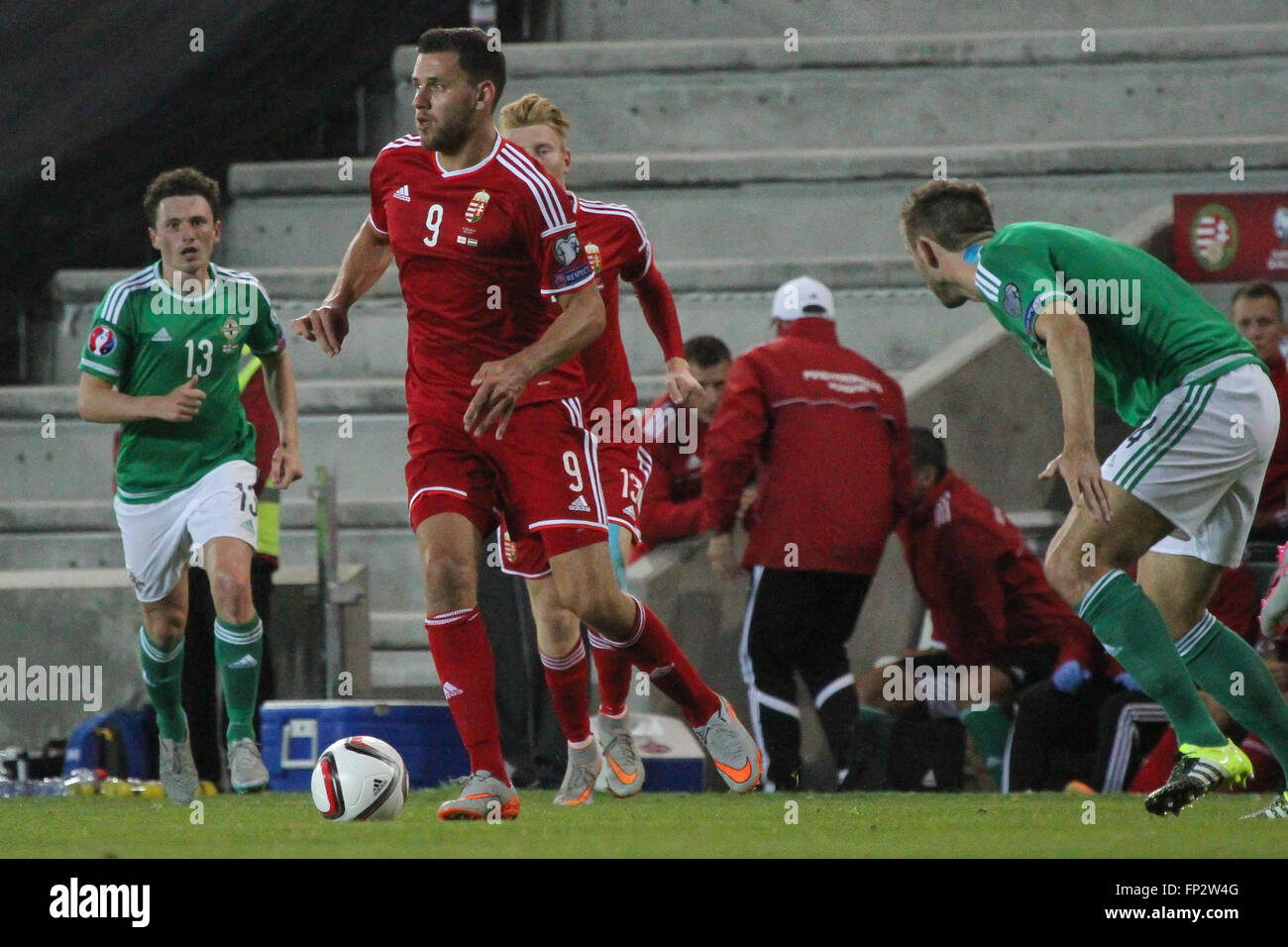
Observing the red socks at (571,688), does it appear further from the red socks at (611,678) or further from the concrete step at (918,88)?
the concrete step at (918,88)

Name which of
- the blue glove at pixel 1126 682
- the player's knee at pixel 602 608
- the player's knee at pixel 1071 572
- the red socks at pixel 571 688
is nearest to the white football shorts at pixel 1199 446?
the player's knee at pixel 1071 572

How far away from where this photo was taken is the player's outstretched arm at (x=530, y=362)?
243 inches

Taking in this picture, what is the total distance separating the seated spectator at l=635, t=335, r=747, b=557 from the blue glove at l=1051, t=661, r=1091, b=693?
1.69m

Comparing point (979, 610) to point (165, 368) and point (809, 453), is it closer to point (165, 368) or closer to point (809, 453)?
point (809, 453)

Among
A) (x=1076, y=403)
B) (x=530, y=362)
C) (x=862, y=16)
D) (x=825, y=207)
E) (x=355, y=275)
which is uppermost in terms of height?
(x=862, y=16)

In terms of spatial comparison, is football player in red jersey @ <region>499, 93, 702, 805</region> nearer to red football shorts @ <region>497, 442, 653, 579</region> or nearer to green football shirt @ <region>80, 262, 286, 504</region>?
red football shorts @ <region>497, 442, 653, 579</region>

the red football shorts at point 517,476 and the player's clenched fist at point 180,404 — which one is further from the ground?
the player's clenched fist at point 180,404

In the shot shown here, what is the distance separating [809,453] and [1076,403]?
3293mm

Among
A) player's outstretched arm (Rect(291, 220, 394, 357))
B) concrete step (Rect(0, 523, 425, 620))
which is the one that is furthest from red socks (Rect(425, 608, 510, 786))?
concrete step (Rect(0, 523, 425, 620))

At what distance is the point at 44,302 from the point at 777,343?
5.19 m

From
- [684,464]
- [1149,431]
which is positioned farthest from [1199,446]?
[684,464]

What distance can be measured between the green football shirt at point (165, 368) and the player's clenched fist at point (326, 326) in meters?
1.77

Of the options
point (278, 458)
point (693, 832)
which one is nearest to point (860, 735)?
point (278, 458)

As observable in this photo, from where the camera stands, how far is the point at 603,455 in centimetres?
795
